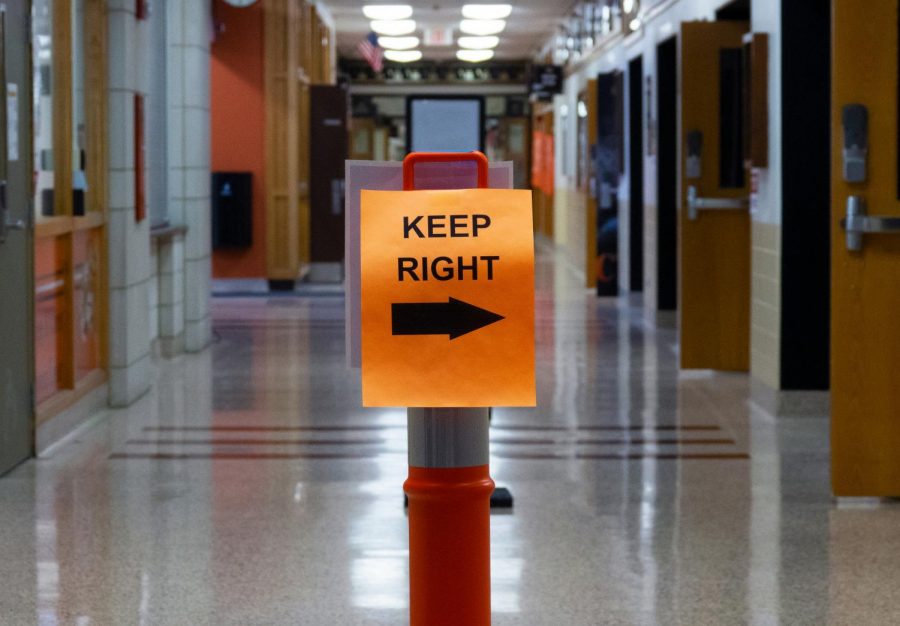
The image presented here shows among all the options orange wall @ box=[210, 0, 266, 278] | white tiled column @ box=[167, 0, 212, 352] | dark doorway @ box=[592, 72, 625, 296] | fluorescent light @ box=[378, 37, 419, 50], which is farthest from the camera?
fluorescent light @ box=[378, 37, 419, 50]

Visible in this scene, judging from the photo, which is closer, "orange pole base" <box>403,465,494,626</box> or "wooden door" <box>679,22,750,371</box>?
"orange pole base" <box>403,465,494,626</box>

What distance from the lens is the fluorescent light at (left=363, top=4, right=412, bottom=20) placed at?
1770 cm

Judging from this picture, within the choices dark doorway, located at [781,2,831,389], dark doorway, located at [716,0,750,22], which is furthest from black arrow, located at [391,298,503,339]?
dark doorway, located at [716,0,750,22]

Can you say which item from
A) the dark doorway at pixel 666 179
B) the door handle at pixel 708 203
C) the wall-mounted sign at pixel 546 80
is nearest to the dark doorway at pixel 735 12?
the door handle at pixel 708 203

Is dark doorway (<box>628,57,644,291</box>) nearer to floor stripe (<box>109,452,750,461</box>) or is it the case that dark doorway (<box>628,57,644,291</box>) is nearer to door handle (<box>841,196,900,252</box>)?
floor stripe (<box>109,452,750,461</box>)

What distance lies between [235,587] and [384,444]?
87.0 inches

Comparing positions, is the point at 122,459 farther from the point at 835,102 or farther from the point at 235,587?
the point at 835,102

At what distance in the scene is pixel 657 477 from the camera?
533 centimetres

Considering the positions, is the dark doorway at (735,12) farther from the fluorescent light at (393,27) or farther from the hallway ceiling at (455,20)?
the fluorescent light at (393,27)

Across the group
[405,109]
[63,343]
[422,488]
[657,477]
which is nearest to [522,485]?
[657,477]

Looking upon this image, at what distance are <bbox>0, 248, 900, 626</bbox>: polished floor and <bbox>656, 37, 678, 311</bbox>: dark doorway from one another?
3.16 metres

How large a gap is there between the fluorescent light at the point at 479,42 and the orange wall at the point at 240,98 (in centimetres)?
853

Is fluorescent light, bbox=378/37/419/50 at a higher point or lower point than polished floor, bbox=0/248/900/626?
higher

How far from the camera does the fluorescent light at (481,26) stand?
19500 millimetres
